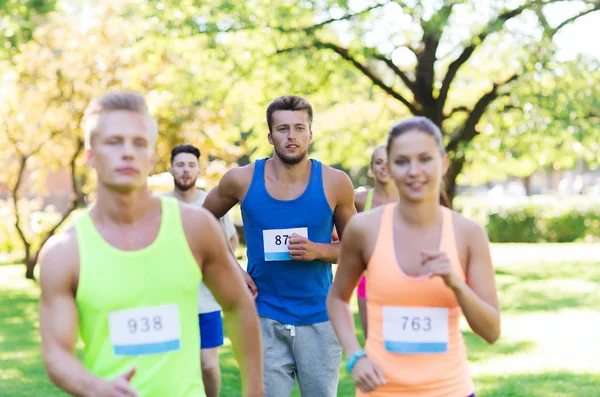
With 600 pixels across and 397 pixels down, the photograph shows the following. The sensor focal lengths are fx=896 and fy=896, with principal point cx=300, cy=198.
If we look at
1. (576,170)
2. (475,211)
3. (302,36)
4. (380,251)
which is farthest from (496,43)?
(576,170)

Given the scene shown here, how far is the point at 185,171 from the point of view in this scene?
7.29m

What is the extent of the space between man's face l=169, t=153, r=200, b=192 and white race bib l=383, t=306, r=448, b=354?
166 inches

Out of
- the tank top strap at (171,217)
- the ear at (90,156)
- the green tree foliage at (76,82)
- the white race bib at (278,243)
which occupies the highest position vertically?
the green tree foliage at (76,82)

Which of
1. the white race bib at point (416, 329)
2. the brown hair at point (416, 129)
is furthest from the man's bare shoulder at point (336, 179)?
the white race bib at point (416, 329)

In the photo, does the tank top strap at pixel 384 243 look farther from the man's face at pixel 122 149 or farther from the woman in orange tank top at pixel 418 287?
the man's face at pixel 122 149

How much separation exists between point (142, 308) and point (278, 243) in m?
2.23

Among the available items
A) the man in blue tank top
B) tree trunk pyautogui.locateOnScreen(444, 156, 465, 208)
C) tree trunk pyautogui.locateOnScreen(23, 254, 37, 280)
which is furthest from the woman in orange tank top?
tree trunk pyautogui.locateOnScreen(23, 254, 37, 280)

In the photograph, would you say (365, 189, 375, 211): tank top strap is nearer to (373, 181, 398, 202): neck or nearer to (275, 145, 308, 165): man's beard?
(373, 181, 398, 202): neck

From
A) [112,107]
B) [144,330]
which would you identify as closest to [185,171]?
[112,107]

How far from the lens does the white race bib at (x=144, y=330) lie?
9.29 ft

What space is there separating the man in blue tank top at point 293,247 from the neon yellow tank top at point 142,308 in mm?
2044

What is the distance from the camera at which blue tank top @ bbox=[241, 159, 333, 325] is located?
16.6ft

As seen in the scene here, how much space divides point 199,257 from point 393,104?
67.5ft

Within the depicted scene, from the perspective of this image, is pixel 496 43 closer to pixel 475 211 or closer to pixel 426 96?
pixel 426 96
